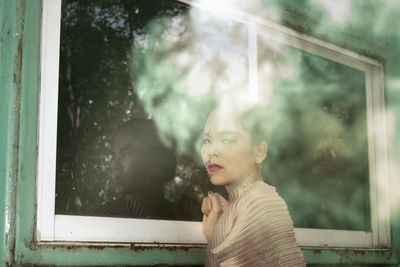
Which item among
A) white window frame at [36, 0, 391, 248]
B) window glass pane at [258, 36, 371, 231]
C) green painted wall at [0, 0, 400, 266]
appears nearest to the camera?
green painted wall at [0, 0, 400, 266]

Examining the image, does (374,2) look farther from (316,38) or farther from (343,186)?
(343,186)

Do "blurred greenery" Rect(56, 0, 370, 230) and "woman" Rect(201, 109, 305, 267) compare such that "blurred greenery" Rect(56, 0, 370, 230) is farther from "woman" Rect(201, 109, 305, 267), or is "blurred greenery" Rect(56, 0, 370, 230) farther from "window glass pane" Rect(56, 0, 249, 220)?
"woman" Rect(201, 109, 305, 267)

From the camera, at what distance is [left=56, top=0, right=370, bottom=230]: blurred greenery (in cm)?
209

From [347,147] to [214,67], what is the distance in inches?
37.0

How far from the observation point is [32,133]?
189 centimetres

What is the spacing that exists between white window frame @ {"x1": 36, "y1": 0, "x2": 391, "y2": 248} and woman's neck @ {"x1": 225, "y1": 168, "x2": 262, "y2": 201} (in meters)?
0.20

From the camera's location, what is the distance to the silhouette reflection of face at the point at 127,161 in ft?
7.13

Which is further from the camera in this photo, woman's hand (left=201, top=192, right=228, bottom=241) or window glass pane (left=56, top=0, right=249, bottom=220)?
woman's hand (left=201, top=192, right=228, bottom=241)

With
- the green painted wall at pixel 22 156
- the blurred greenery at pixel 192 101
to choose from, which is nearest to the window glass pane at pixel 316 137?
the blurred greenery at pixel 192 101

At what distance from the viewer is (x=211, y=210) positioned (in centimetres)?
221

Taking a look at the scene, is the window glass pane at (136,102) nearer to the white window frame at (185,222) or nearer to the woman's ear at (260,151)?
the white window frame at (185,222)

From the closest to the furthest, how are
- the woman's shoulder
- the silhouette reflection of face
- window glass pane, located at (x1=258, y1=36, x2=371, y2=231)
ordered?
the woman's shoulder
the silhouette reflection of face
window glass pane, located at (x1=258, y1=36, x2=371, y2=231)

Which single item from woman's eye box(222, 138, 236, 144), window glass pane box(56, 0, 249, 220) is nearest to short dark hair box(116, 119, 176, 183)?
window glass pane box(56, 0, 249, 220)

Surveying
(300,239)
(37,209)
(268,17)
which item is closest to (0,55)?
(37,209)
